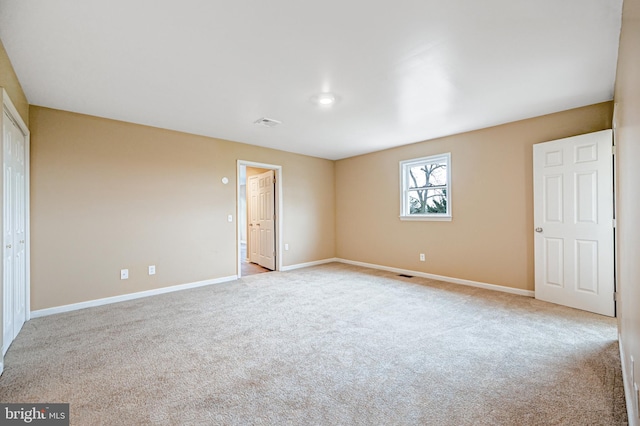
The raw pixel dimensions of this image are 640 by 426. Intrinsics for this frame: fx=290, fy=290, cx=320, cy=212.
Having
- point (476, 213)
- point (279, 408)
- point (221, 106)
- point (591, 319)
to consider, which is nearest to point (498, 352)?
point (591, 319)

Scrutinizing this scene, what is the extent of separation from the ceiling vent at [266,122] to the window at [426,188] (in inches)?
100

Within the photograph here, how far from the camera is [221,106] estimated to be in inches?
134

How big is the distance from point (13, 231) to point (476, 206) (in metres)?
5.50

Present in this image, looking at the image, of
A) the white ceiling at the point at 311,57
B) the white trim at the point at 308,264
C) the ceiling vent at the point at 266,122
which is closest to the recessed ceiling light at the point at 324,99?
the white ceiling at the point at 311,57

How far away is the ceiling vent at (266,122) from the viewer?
385cm

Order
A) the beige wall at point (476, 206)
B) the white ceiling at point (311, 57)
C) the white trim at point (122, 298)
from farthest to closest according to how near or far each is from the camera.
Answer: the beige wall at point (476, 206) → the white trim at point (122, 298) → the white ceiling at point (311, 57)

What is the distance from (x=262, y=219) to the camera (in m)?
6.31

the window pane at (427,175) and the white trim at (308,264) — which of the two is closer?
the window pane at (427,175)

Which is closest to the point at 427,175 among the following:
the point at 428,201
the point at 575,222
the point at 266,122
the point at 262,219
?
the point at 428,201

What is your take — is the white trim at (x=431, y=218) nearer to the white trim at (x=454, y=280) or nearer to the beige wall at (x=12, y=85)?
the white trim at (x=454, y=280)

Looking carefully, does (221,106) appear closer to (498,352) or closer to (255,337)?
(255,337)

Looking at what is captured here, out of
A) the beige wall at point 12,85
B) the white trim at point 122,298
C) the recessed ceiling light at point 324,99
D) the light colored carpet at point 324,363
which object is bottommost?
the light colored carpet at point 324,363

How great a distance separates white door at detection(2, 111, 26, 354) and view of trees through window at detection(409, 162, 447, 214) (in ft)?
17.1

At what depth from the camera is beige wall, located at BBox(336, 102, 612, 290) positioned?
3844 millimetres
